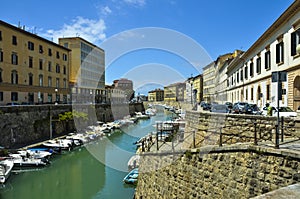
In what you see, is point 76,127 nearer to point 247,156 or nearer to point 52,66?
point 52,66

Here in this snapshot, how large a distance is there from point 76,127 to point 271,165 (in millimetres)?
34094

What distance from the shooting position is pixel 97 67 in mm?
57562

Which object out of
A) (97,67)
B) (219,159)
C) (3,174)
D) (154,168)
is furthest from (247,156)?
(97,67)

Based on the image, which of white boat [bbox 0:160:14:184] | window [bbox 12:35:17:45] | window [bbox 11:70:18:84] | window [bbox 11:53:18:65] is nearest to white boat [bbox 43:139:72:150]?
white boat [bbox 0:160:14:184]

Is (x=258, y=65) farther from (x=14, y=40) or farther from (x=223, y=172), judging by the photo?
(x=14, y=40)

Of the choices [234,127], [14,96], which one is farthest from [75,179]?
[14,96]

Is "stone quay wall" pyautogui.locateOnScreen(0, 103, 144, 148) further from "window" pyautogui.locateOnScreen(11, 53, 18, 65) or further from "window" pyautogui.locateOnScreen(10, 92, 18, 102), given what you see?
"window" pyautogui.locateOnScreen(11, 53, 18, 65)

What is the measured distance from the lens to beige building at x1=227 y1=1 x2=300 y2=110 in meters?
16.0

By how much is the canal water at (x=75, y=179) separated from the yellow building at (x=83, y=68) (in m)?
31.8

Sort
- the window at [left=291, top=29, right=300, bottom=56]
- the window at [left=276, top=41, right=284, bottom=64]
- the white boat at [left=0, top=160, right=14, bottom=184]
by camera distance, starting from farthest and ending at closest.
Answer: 1. the window at [left=276, top=41, right=284, bottom=64]
2. the window at [left=291, top=29, right=300, bottom=56]
3. the white boat at [left=0, top=160, right=14, bottom=184]

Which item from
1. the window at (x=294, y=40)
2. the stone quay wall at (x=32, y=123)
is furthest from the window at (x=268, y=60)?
the stone quay wall at (x=32, y=123)

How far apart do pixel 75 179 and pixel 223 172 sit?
1316 cm

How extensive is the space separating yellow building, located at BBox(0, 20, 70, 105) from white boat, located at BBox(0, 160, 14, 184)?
54.4ft

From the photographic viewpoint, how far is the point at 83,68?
187 feet
